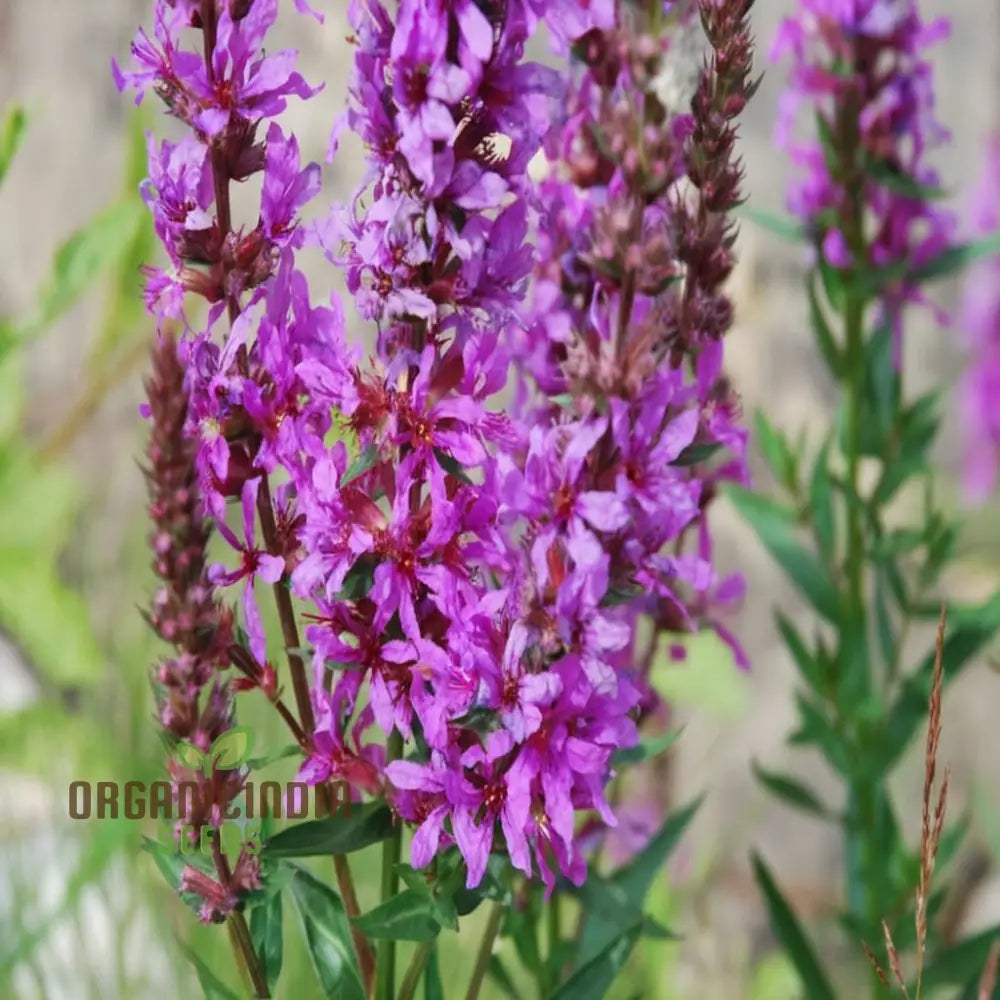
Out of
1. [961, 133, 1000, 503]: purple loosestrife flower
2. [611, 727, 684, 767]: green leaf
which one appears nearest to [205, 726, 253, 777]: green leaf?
[611, 727, 684, 767]: green leaf

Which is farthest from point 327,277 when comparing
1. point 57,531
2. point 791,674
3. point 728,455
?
point 728,455

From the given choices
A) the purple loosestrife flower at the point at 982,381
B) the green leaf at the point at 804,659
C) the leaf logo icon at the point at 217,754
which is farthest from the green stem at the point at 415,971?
the purple loosestrife flower at the point at 982,381

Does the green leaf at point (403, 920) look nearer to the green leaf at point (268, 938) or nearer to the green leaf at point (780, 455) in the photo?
the green leaf at point (268, 938)

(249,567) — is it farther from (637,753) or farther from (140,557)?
(140,557)

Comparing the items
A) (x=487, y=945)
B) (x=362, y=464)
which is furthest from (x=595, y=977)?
(x=362, y=464)

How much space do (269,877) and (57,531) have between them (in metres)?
0.83

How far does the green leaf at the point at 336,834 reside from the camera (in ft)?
2.13

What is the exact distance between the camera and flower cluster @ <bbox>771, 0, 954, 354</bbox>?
1.13 metres

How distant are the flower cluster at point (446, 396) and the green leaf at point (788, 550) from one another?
0.56 metres

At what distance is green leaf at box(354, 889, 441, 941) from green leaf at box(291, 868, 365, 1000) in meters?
0.06

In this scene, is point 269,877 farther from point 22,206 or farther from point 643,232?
point 22,206

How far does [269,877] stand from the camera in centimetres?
67

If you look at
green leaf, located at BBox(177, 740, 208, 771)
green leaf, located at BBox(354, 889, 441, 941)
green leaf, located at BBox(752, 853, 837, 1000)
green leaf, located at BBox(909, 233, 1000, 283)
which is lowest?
green leaf, located at BBox(752, 853, 837, 1000)

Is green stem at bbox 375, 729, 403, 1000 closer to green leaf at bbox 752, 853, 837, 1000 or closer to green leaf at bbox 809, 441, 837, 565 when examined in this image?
green leaf at bbox 752, 853, 837, 1000
